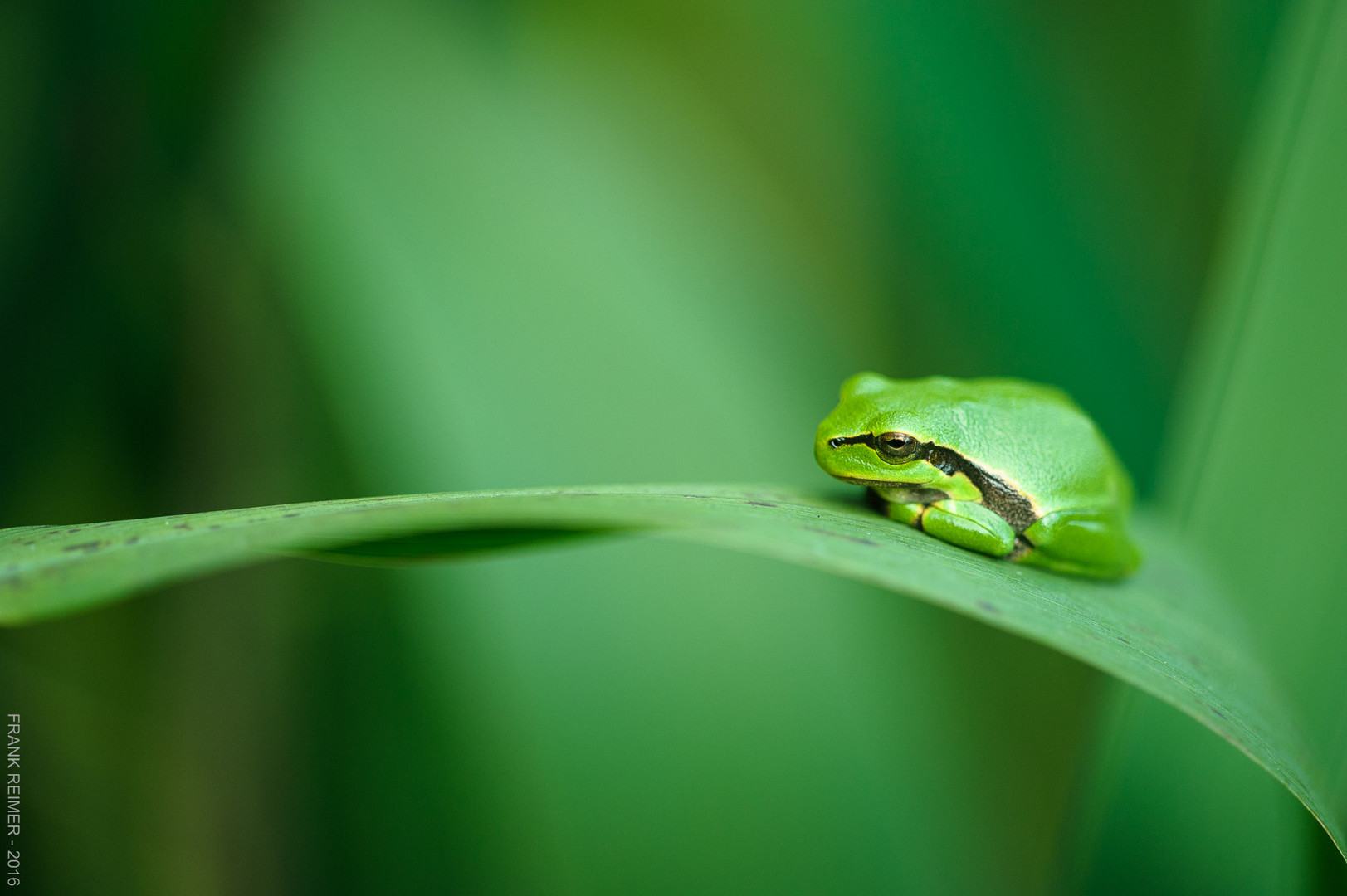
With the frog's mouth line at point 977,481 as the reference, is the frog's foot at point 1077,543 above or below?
below

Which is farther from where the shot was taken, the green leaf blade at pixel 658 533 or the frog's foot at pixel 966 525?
the frog's foot at pixel 966 525

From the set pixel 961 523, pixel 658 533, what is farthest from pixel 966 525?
pixel 658 533

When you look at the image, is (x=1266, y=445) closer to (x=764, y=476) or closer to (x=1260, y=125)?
(x=1260, y=125)

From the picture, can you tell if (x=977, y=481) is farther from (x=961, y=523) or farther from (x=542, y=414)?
(x=542, y=414)

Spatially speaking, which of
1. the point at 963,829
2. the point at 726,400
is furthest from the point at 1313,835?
the point at 726,400

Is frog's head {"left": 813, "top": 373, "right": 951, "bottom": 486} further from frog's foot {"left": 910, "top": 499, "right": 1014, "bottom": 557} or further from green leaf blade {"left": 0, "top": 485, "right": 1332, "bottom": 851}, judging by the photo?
green leaf blade {"left": 0, "top": 485, "right": 1332, "bottom": 851}

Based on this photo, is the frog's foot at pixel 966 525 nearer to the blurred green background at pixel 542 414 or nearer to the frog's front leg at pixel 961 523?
the frog's front leg at pixel 961 523

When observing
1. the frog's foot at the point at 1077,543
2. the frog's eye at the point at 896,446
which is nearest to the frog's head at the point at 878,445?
the frog's eye at the point at 896,446
